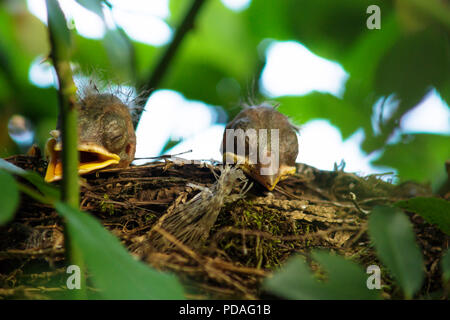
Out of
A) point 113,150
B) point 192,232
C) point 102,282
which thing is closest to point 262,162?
point 192,232

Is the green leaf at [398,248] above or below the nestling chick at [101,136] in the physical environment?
below

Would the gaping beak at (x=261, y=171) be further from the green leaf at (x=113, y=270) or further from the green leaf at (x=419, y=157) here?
the green leaf at (x=113, y=270)

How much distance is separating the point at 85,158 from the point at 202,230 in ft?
1.69

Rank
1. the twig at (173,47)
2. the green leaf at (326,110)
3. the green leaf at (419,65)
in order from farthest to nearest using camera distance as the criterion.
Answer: the green leaf at (326,110), the twig at (173,47), the green leaf at (419,65)

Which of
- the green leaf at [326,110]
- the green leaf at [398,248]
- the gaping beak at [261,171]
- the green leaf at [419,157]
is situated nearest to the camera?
the green leaf at [398,248]

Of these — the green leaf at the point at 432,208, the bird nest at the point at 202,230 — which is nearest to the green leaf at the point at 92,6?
the bird nest at the point at 202,230

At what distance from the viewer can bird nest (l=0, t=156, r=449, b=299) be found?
800 mm

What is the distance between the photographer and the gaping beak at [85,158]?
1.09 m

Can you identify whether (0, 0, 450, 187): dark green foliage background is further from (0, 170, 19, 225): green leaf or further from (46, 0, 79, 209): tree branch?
(0, 170, 19, 225): green leaf

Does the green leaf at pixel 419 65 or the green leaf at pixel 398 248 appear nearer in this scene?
the green leaf at pixel 398 248

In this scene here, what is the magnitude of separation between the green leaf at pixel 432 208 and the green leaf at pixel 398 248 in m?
0.19

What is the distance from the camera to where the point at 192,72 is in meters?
2.05

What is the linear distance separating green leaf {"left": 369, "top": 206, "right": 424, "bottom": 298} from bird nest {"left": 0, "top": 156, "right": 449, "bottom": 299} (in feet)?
0.64

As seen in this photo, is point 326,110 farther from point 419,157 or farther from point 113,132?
point 113,132
